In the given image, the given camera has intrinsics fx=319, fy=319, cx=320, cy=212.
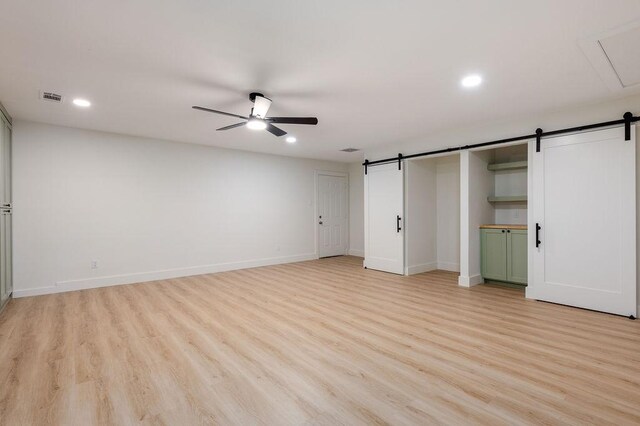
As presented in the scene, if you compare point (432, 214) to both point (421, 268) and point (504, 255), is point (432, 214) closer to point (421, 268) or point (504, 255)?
point (421, 268)

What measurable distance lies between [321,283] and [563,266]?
338 cm

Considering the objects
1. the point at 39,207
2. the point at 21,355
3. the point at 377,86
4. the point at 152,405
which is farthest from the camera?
the point at 39,207

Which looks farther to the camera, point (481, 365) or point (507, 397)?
point (481, 365)

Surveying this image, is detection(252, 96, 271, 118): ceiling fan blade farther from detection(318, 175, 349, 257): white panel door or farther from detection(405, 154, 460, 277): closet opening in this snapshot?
detection(318, 175, 349, 257): white panel door

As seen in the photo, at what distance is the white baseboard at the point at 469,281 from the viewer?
5.06 meters

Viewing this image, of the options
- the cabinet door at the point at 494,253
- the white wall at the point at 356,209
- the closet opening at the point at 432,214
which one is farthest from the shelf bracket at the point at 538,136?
the white wall at the point at 356,209

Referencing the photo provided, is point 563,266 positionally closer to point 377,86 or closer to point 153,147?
point 377,86

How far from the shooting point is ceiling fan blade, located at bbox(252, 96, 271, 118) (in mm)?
3393

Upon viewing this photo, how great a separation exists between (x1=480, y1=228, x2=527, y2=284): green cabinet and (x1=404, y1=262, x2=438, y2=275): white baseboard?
117 cm

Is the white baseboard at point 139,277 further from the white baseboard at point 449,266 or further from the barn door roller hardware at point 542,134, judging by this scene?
the barn door roller hardware at point 542,134

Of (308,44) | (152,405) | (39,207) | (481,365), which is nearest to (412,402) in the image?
(481,365)

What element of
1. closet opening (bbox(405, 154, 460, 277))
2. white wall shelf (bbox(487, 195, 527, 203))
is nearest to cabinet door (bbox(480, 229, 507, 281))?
white wall shelf (bbox(487, 195, 527, 203))

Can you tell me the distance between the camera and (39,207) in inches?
185

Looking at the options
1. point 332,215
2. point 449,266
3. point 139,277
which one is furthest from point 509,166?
point 139,277
